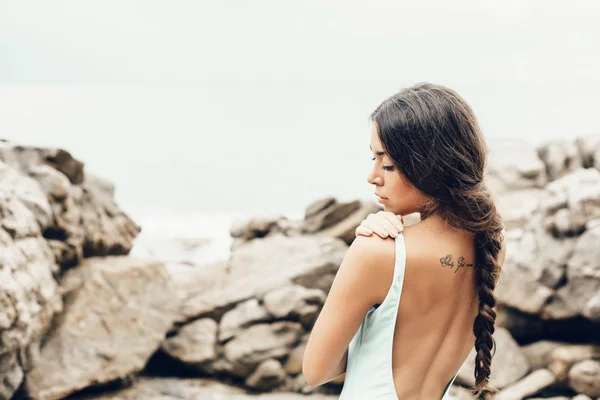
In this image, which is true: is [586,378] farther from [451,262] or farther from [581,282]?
[451,262]

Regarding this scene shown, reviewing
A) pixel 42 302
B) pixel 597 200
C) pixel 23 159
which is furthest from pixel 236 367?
pixel 597 200

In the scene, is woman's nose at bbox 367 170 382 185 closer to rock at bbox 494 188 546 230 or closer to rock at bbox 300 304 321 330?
rock at bbox 300 304 321 330

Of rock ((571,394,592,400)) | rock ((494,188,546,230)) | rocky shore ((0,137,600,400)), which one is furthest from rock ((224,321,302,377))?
rock ((494,188,546,230))

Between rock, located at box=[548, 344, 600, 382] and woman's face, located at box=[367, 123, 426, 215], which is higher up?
woman's face, located at box=[367, 123, 426, 215]

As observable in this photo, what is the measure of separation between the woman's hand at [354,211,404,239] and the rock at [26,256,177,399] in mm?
4233

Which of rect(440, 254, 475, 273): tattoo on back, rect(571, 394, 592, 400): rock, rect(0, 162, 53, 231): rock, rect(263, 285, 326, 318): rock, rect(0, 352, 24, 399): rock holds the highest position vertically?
rect(440, 254, 475, 273): tattoo on back

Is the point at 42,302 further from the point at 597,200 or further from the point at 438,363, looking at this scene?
the point at 597,200

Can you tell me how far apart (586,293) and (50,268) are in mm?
5545

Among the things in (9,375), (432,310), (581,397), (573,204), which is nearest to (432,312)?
(432,310)

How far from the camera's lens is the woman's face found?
1.95 metres

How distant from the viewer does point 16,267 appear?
183 inches

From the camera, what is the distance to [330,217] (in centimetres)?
927

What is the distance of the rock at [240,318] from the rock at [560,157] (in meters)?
6.91

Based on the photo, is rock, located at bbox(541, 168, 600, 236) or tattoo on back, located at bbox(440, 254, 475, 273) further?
rock, located at bbox(541, 168, 600, 236)
